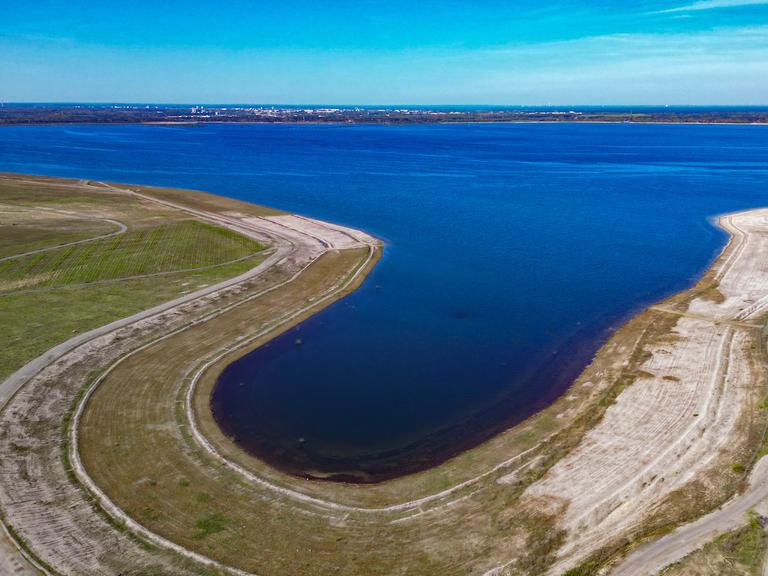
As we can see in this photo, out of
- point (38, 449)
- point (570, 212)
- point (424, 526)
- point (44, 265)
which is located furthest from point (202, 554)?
point (570, 212)

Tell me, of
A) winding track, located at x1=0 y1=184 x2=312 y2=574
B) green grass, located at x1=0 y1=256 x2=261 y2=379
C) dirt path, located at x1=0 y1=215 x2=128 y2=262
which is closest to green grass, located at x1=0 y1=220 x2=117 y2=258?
dirt path, located at x1=0 y1=215 x2=128 y2=262

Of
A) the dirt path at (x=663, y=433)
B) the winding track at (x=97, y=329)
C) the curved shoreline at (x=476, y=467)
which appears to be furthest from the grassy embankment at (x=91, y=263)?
the dirt path at (x=663, y=433)

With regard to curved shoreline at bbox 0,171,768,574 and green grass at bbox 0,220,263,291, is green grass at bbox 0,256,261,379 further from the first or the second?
curved shoreline at bbox 0,171,768,574

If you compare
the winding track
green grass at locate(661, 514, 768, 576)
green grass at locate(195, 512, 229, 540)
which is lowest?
green grass at locate(195, 512, 229, 540)

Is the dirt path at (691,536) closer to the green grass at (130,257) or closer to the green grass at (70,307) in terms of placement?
the green grass at (70,307)

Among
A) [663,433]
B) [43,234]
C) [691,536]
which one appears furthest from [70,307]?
[691,536]

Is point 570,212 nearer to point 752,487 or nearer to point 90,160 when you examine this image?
point 752,487

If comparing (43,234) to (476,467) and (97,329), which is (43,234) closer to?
(97,329)
